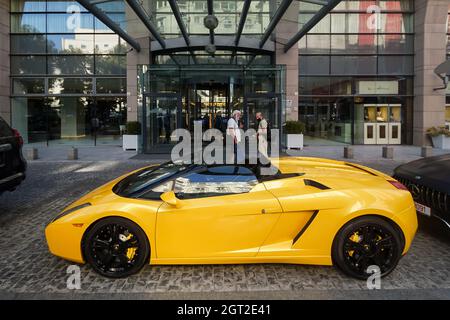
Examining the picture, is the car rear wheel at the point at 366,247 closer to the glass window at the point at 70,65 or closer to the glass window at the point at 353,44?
the glass window at the point at 353,44

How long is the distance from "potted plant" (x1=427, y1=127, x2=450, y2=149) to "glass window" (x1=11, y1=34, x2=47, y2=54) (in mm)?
21414

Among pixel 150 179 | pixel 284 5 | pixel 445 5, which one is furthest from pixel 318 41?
pixel 150 179

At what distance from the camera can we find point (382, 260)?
4.01m

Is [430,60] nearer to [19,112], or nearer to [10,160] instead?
[10,160]

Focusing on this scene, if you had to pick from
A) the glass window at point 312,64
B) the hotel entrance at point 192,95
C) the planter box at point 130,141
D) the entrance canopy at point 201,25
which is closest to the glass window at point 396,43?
the glass window at point 312,64

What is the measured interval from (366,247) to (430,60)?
19.8 meters

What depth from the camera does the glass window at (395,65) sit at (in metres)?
21.3

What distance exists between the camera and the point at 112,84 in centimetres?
2141

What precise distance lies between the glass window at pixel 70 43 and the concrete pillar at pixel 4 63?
2339 millimetres

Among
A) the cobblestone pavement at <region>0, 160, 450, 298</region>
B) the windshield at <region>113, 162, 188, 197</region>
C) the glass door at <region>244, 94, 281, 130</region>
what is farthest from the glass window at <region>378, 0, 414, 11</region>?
the windshield at <region>113, 162, 188, 197</region>

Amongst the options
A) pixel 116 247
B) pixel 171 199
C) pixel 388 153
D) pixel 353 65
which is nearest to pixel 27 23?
pixel 353 65

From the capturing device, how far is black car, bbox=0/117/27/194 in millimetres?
6176

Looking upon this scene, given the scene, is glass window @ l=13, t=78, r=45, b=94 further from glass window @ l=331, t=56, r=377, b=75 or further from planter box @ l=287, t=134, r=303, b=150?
glass window @ l=331, t=56, r=377, b=75

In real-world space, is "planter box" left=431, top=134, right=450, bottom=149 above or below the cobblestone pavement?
above
